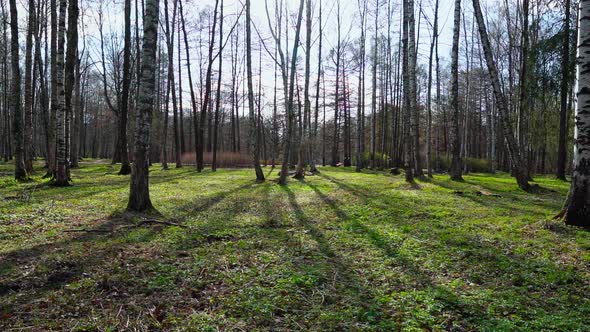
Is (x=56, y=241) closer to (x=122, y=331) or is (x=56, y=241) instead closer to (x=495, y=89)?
(x=122, y=331)

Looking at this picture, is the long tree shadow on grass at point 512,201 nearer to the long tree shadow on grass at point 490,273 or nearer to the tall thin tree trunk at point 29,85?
the long tree shadow on grass at point 490,273

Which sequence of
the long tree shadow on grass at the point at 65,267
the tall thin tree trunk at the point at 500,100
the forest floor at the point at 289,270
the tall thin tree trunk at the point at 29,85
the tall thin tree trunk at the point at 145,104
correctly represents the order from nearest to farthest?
the forest floor at the point at 289,270 → the long tree shadow on grass at the point at 65,267 → the tall thin tree trunk at the point at 145,104 → the tall thin tree trunk at the point at 500,100 → the tall thin tree trunk at the point at 29,85

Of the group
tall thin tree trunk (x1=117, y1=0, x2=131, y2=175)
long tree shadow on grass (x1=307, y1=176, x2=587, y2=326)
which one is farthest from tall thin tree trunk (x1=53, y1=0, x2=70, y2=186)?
long tree shadow on grass (x1=307, y1=176, x2=587, y2=326)

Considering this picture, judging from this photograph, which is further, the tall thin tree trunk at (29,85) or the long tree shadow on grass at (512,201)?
the tall thin tree trunk at (29,85)

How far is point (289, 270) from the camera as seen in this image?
4406 mm

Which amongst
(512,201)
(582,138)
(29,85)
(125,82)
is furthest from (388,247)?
(125,82)

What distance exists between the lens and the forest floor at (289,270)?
10.5 feet

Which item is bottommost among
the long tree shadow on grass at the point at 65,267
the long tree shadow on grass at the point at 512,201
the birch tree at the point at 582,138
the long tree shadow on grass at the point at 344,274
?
the long tree shadow on grass at the point at 344,274

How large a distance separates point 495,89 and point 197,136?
53.0ft

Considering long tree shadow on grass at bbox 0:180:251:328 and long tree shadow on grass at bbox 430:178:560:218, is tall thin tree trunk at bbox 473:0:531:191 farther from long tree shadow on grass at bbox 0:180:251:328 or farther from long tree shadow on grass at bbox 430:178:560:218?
long tree shadow on grass at bbox 0:180:251:328

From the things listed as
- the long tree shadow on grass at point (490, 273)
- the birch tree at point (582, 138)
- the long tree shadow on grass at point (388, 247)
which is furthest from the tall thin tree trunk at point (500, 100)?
the long tree shadow on grass at point (490, 273)

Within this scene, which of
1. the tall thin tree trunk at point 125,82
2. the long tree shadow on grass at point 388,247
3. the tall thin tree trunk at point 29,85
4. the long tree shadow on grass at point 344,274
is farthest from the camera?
the tall thin tree trunk at point 125,82

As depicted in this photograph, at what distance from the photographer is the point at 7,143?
3177 cm

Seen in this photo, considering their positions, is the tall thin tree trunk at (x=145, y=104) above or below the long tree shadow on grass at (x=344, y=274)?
above
